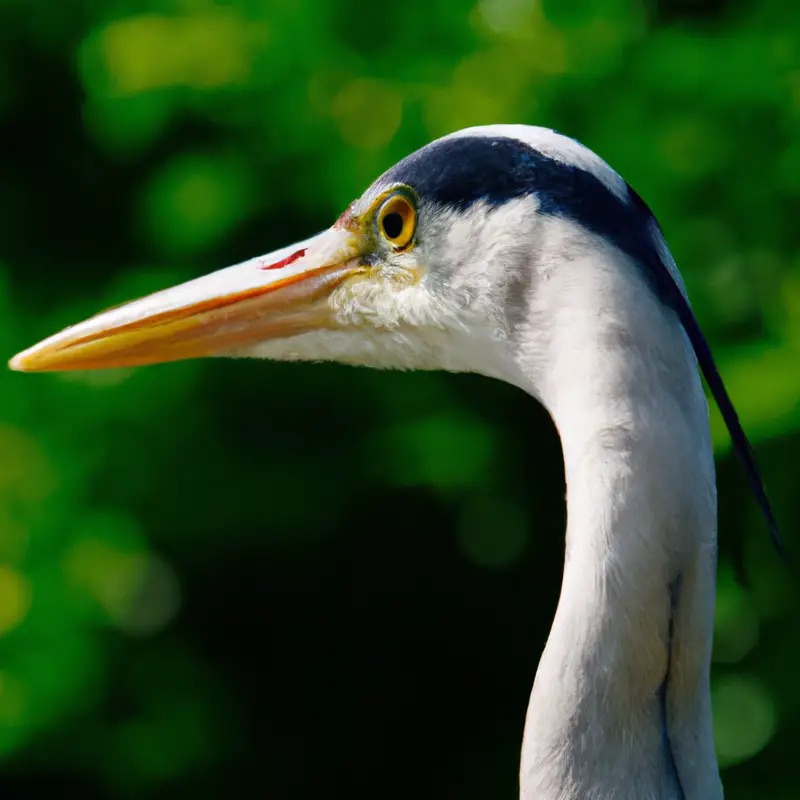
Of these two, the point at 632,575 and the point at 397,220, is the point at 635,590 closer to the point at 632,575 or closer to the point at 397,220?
the point at 632,575

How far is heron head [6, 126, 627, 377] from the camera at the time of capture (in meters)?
1.25

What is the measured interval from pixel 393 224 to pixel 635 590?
0.55m

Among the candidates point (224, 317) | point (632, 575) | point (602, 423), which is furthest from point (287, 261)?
point (632, 575)

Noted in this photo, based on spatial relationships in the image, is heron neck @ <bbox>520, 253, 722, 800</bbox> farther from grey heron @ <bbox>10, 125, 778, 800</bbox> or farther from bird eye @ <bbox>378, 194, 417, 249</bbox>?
bird eye @ <bbox>378, 194, 417, 249</bbox>

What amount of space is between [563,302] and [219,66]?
43.9 inches

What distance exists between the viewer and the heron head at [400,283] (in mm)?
1247

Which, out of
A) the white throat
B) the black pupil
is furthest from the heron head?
the white throat

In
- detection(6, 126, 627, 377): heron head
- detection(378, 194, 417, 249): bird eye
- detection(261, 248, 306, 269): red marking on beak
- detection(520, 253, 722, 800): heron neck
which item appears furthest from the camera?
detection(261, 248, 306, 269): red marking on beak

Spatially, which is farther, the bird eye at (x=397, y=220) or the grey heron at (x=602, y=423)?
the bird eye at (x=397, y=220)

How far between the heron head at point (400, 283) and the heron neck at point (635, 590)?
16 cm

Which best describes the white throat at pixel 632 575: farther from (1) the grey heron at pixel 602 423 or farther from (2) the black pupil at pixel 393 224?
(2) the black pupil at pixel 393 224

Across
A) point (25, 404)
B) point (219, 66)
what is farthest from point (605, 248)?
point (25, 404)

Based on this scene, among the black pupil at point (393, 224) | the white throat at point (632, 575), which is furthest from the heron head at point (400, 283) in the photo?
the white throat at point (632, 575)

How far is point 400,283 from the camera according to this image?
1.39 m
